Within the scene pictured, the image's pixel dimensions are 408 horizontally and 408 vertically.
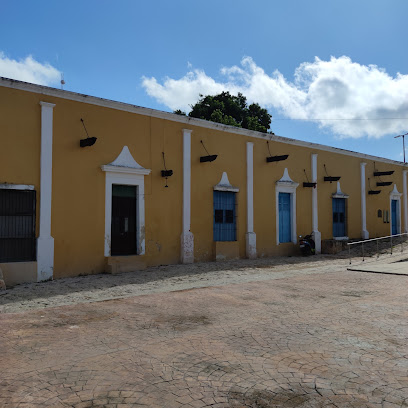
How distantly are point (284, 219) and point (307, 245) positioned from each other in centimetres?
144

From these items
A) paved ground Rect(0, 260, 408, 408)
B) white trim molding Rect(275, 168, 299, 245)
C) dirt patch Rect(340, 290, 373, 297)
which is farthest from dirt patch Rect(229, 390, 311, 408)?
white trim molding Rect(275, 168, 299, 245)

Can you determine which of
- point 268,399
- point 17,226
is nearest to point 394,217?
point 17,226

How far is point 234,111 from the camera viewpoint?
112 ft

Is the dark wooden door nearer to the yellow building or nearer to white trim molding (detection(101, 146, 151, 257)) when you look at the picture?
the yellow building

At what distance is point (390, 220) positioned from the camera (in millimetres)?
22859

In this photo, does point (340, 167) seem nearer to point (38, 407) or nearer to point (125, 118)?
point (125, 118)

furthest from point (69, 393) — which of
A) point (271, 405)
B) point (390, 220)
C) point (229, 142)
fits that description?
point (390, 220)

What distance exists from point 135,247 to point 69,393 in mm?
9350

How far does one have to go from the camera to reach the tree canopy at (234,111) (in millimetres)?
32594

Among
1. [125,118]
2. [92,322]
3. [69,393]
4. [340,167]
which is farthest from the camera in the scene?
[340,167]

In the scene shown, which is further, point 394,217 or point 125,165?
point 394,217

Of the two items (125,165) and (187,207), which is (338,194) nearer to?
(187,207)

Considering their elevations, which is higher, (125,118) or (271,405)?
(125,118)

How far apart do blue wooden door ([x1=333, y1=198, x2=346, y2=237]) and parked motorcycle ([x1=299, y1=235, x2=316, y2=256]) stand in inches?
93.2
